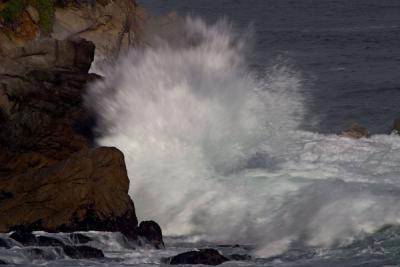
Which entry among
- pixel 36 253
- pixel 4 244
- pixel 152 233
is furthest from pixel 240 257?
pixel 4 244

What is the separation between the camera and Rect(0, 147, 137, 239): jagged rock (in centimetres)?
3350

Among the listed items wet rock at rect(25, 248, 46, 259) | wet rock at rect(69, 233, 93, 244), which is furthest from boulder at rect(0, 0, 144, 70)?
wet rock at rect(25, 248, 46, 259)

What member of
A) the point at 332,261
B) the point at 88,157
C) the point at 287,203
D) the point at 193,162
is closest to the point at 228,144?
the point at 193,162

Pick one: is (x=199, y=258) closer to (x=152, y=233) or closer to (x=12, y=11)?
(x=152, y=233)

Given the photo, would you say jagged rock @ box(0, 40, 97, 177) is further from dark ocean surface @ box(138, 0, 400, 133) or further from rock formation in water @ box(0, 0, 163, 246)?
dark ocean surface @ box(138, 0, 400, 133)

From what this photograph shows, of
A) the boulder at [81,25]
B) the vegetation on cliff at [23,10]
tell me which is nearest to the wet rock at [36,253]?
the boulder at [81,25]

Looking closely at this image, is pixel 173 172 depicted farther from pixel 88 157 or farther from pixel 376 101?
pixel 376 101

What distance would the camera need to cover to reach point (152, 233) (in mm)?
33469

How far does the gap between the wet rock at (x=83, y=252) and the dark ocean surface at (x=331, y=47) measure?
17.1 metres

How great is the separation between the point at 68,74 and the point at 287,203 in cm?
814

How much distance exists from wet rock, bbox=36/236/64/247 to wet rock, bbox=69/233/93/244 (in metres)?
0.51

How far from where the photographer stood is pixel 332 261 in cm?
3123

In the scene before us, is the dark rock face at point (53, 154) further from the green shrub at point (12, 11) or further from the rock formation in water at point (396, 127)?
the rock formation in water at point (396, 127)

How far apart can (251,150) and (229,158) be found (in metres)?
1.32
